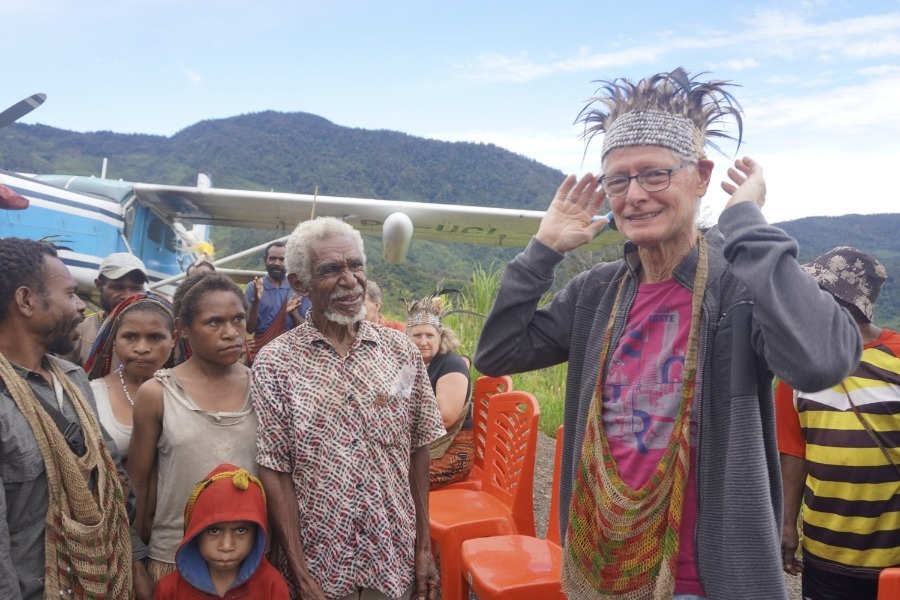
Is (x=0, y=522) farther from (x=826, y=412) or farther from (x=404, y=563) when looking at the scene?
(x=826, y=412)

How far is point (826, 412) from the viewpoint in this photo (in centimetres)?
236

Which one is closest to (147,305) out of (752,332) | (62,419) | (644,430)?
(62,419)

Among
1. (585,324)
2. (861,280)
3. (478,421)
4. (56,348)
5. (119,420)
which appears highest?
(861,280)

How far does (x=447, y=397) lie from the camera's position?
349 centimetres

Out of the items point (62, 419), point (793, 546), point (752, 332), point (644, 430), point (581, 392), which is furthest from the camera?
point (793, 546)

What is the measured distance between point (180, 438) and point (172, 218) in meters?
12.8

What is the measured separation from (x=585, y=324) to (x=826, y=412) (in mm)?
1260

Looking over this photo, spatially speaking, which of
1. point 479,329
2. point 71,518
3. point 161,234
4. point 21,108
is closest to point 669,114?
point 71,518

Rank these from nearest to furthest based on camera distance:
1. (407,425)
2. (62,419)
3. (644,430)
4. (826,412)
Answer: (644,430), (62,419), (407,425), (826,412)

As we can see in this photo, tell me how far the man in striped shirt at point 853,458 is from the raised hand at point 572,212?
127cm

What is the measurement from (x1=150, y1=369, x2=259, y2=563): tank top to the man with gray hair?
0.18 m

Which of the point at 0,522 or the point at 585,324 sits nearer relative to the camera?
the point at 0,522

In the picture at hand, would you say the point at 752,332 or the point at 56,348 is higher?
the point at 752,332

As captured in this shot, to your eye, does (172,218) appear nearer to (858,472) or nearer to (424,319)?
(424,319)
